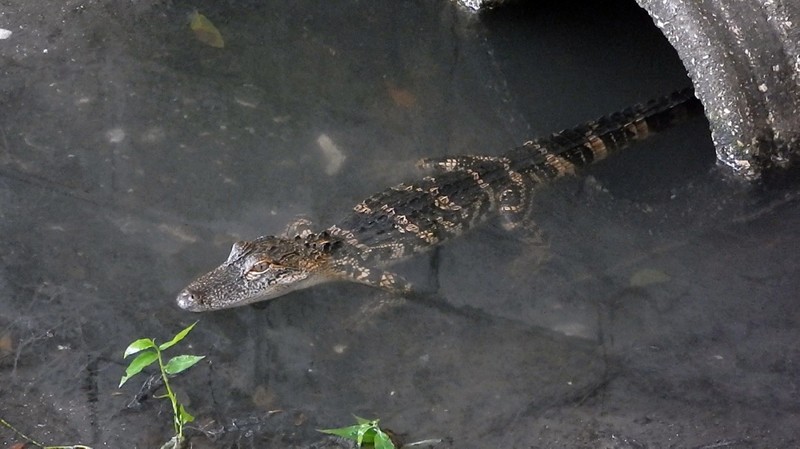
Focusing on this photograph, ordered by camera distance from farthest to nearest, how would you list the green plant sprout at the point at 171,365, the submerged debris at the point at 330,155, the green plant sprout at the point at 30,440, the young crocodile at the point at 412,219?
the submerged debris at the point at 330,155 → the young crocodile at the point at 412,219 → the green plant sprout at the point at 30,440 → the green plant sprout at the point at 171,365

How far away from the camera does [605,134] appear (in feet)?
14.9

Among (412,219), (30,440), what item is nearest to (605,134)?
(412,219)

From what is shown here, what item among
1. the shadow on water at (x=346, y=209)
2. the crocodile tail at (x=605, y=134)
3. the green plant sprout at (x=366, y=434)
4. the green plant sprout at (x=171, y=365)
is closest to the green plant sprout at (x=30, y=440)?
the shadow on water at (x=346, y=209)

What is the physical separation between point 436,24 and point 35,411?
10.8ft

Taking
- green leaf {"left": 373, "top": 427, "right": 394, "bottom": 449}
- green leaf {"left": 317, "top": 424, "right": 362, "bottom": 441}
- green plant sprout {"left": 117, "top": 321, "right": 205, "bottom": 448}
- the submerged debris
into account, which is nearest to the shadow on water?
the submerged debris

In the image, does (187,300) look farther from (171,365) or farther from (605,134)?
(605,134)

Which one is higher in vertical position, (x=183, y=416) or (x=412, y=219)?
(x=412, y=219)

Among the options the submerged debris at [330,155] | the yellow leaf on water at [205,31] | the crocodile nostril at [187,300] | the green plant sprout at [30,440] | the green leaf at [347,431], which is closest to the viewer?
the green leaf at [347,431]

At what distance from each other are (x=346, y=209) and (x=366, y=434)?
1.46 metres

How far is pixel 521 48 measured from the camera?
5246 millimetres

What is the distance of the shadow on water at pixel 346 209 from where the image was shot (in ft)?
11.1

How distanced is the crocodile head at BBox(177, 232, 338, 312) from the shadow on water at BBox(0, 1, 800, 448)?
0.28ft

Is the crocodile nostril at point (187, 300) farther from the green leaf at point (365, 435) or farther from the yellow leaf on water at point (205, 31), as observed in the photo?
the yellow leaf on water at point (205, 31)

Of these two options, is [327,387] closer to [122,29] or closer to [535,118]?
[535,118]
